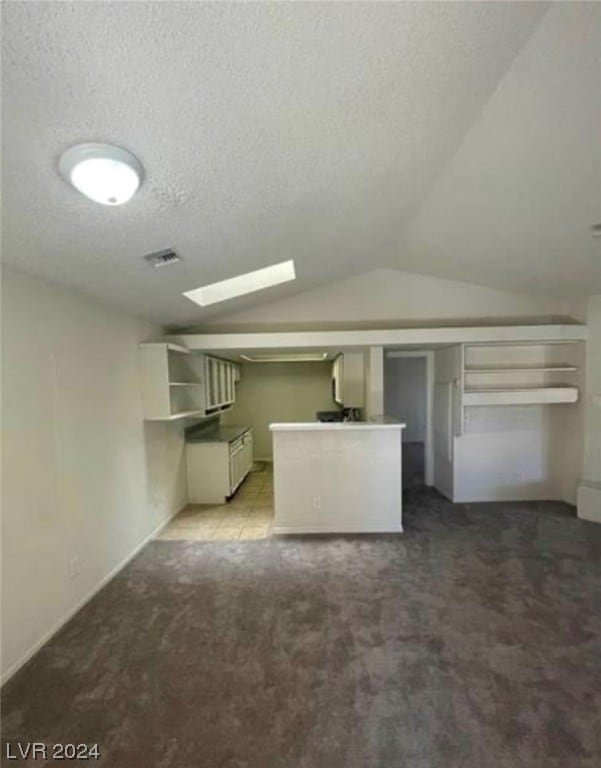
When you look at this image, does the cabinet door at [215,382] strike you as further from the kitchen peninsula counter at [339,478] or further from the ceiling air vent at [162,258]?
the ceiling air vent at [162,258]

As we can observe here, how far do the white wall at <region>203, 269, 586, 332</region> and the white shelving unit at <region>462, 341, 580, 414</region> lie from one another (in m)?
0.42

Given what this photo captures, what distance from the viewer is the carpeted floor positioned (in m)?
1.72

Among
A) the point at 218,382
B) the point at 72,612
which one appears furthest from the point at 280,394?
the point at 72,612

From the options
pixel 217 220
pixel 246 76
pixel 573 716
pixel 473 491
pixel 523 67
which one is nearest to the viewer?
pixel 246 76

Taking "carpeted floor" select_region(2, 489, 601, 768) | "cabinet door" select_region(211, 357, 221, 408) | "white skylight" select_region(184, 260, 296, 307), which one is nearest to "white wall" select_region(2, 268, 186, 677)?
"carpeted floor" select_region(2, 489, 601, 768)

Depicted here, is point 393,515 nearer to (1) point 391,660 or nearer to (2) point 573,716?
(1) point 391,660

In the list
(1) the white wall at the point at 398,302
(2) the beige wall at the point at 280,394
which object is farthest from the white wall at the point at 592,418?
(2) the beige wall at the point at 280,394

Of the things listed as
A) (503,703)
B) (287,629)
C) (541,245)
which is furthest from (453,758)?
(541,245)

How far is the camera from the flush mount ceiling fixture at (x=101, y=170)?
139 cm

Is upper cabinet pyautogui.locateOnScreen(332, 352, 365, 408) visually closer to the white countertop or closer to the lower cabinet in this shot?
the white countertop

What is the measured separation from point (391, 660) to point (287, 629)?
66 centimetres

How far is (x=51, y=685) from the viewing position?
2.08 metres

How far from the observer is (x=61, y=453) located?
2621 mm

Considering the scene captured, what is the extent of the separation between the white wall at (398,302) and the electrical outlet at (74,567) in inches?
113
